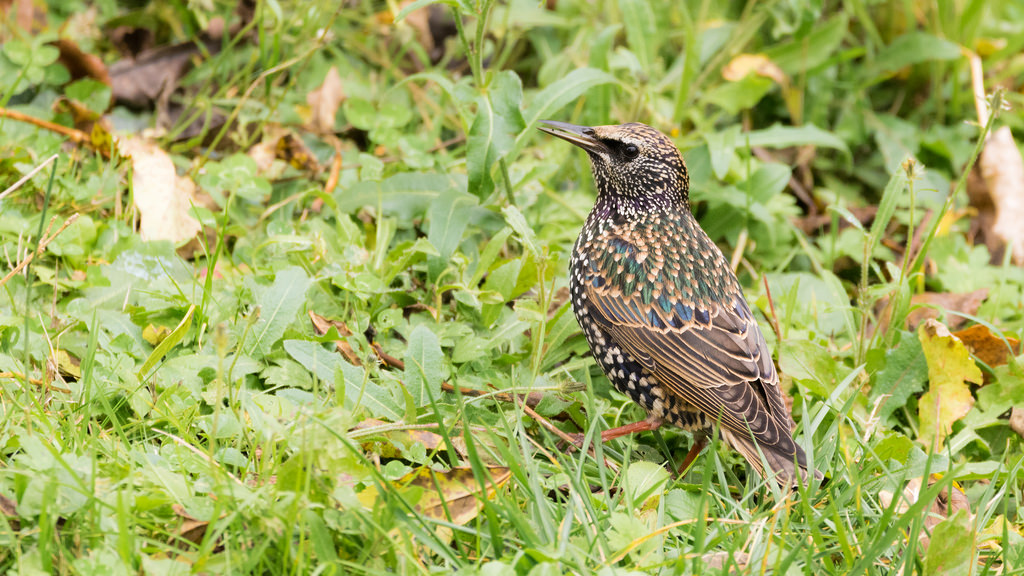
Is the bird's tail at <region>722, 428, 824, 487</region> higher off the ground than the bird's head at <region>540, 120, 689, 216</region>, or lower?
lower

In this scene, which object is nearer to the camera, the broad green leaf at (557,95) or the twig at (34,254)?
the twig at (34,254)

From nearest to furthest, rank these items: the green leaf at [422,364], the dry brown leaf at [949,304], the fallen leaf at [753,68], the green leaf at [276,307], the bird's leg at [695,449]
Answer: the green leaf at [422,364], the green leaf at [276,307], the bird's leg at [695,449], the dry brown leaf at [949,304], the fallen leaf at [753,68]

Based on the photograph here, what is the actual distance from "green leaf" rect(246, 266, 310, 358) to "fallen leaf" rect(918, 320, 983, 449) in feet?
8.83

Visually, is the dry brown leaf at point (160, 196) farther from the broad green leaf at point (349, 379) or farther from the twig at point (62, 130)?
the broad green leaf at point (349, 379)

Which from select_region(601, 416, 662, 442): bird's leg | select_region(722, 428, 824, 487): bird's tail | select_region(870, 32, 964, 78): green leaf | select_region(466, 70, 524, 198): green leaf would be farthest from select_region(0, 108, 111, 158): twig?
select_region(870, 32, 964, 78): green leaf

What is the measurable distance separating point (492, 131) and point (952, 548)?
241 centimetres

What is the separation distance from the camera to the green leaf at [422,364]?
360 cm

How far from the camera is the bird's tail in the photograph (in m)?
3.36

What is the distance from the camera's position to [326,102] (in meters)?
5.45

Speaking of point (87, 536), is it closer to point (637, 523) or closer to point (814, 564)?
point (637, 523)

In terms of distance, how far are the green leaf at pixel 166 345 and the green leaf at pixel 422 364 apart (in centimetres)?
82

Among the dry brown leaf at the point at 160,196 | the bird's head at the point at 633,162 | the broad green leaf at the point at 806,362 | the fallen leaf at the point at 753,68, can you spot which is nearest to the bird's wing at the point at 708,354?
the broad green leaf at the point at 806,362

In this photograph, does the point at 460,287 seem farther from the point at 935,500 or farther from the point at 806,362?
the point at 935,500

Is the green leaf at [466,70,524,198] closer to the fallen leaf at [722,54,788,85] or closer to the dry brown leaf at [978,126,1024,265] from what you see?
the fallen leaf at [722,54,788,85]
